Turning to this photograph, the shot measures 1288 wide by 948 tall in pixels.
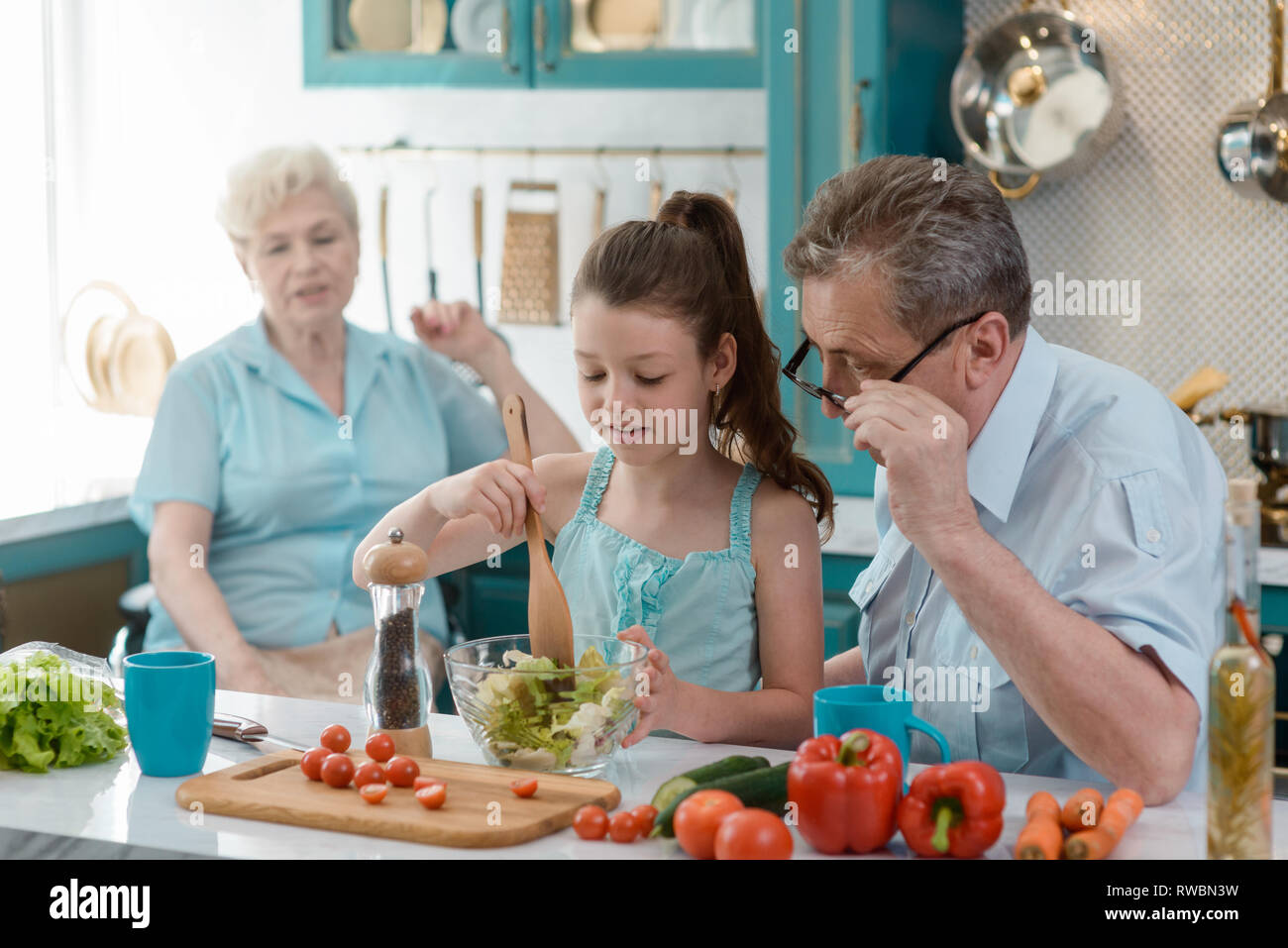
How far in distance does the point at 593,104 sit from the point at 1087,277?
47.7 inches

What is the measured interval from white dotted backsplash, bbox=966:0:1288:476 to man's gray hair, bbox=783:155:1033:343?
5.31 ft

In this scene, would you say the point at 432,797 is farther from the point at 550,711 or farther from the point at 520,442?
the point at 520,442

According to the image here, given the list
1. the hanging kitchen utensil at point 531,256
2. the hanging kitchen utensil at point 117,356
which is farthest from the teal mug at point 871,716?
the hanging kitchen utensil at point 117,356

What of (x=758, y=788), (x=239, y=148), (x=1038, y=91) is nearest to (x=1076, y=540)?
(x=758, y=788)

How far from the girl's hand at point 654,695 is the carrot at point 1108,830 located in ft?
1.36

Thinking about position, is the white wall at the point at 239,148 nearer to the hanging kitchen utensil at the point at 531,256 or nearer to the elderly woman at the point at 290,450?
the hanging kitchen utensil at the point at 531,256

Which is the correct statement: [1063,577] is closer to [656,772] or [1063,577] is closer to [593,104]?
[656,772]

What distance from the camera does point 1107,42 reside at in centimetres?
288

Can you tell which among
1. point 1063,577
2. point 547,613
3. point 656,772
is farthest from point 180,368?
point 1063,577

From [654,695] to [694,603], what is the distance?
327 mm

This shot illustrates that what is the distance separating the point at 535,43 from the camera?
10.0 feet

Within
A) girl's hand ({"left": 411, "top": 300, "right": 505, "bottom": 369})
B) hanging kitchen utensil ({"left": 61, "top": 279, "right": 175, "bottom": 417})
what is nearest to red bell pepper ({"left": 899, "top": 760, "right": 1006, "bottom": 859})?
girl's hand ({"left": 411, "top": 300, "right": 505, "bottom": 369})

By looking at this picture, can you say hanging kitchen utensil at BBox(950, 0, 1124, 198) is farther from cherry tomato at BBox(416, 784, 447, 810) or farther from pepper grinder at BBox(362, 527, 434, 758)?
cherry tomato at BBox(416, 784, 447, 810)

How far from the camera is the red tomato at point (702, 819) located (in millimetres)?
1026
